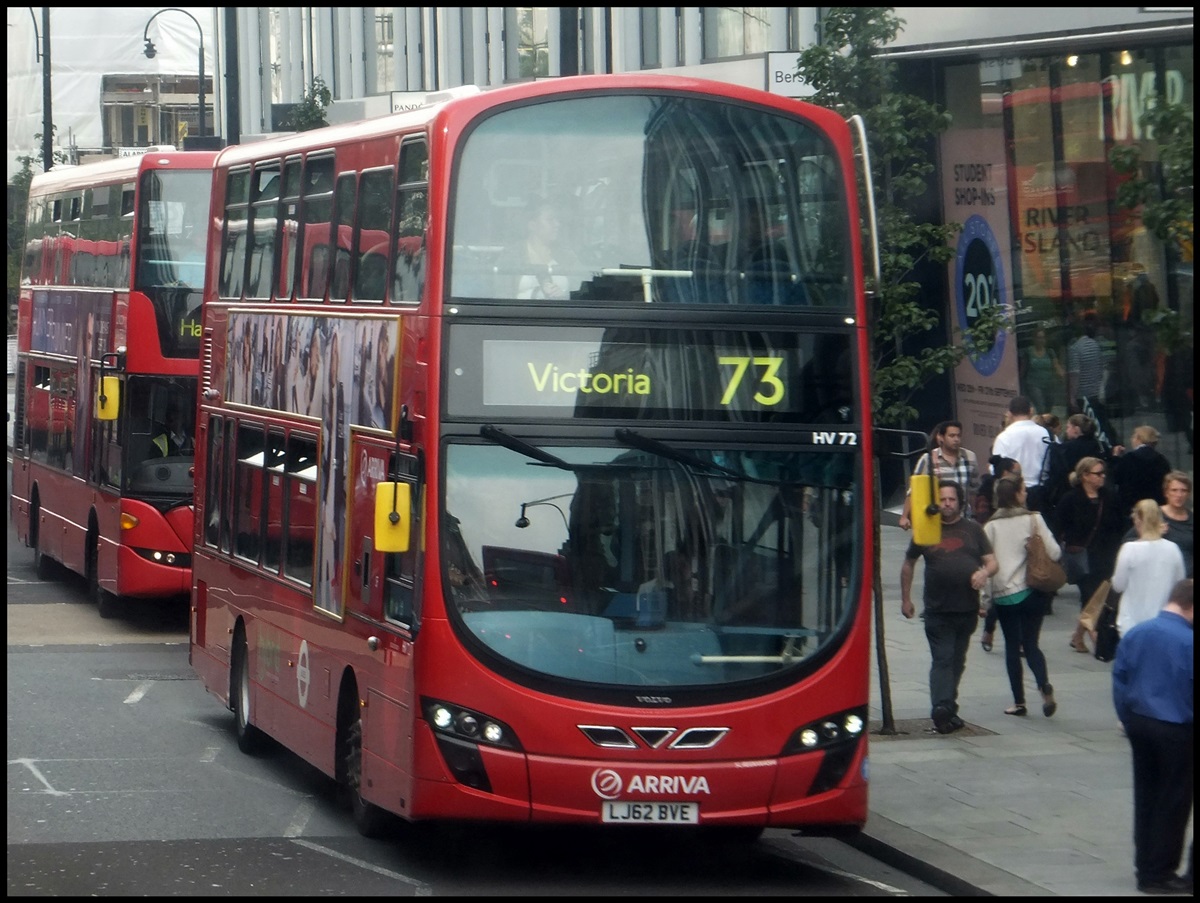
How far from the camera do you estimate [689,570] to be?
31.1 ft

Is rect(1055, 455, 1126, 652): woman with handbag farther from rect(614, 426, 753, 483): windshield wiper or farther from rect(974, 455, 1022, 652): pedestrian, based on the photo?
rect(614, 426, 753, 483): windshield wiper

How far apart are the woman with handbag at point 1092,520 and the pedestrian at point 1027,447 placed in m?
2.62

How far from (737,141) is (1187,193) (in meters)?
2.40

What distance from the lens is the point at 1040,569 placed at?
46.1ft

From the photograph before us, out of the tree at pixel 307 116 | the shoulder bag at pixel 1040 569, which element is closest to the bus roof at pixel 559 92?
the shoulder bag at pixel 1040 569

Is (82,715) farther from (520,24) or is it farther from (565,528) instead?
(520,24)

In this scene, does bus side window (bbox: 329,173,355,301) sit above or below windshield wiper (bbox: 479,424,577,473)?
above

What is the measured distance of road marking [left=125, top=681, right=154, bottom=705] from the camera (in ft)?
53.8

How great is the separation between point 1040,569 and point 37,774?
666 cm

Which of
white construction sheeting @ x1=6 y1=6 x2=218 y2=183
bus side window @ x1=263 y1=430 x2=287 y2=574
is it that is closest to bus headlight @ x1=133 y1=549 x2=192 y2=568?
bus side window @ x1=263 y1=430 x2=287 y2=574

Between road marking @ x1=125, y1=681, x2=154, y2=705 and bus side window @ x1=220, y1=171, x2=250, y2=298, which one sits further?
road marking @ x1=125, y1=681, x2=154, y2=705

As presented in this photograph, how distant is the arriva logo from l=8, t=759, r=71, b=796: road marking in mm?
4446

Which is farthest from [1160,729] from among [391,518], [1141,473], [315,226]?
[1141,473]

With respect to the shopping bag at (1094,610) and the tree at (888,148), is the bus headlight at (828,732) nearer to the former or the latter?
the tree at (888,148)
